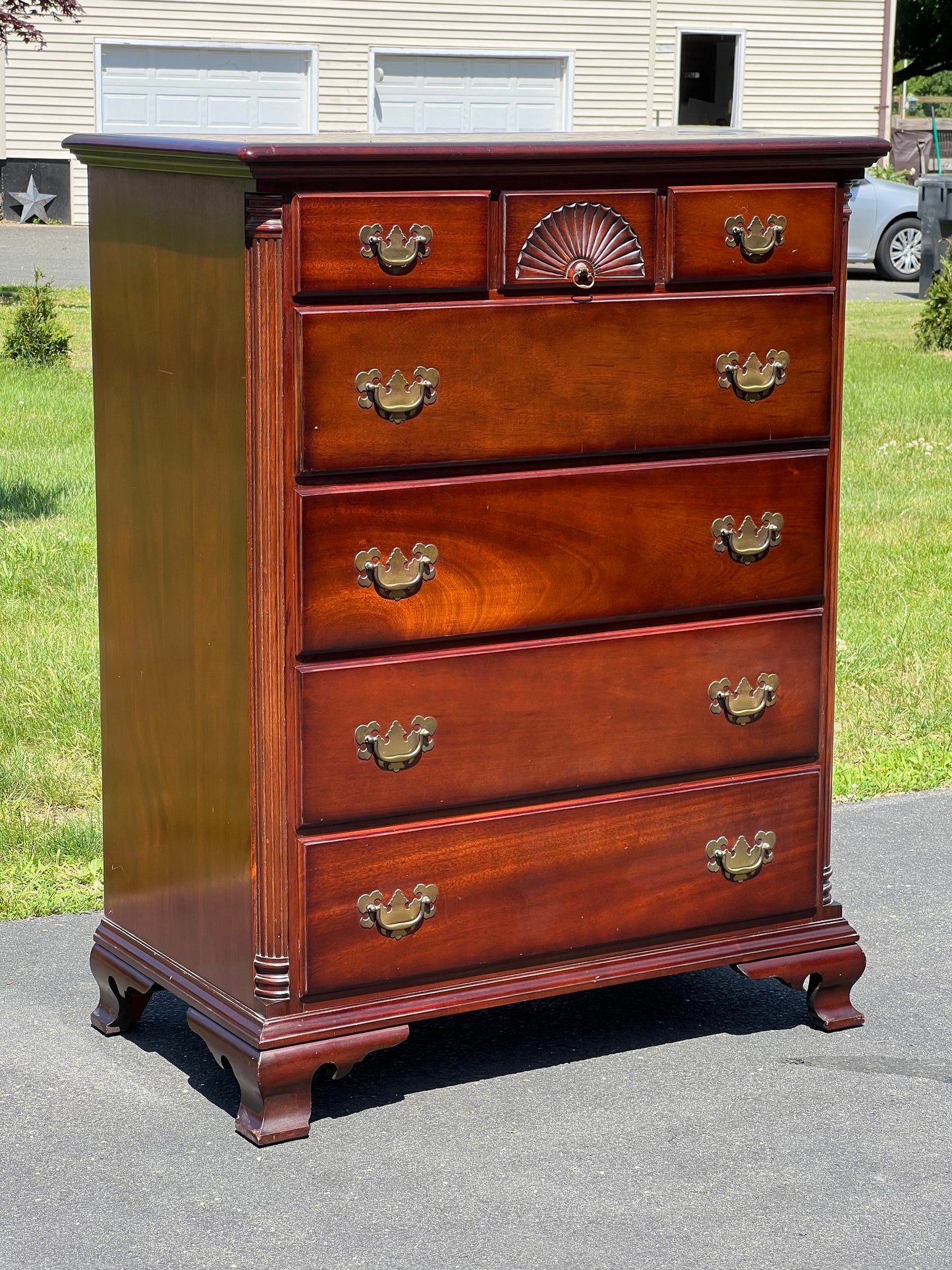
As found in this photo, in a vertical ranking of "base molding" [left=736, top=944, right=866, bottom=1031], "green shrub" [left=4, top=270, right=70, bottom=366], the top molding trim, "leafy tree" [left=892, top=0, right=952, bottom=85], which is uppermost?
"leafy tree" [left=892, top=0, right=952, bottom=85]

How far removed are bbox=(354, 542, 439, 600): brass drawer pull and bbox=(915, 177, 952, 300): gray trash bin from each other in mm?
13257

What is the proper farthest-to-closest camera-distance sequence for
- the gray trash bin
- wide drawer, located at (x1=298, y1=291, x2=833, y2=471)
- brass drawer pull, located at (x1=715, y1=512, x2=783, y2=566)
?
the gray trash bin
brass drawer pull, located at (x1=715, y1=512, x2=783, y2=566)
wide drawer, located at (x1=298, y1=291, x2=833, y2=471)

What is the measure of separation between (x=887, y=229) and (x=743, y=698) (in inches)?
683

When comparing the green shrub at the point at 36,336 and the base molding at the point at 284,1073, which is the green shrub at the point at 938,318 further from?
the base molding at the point at 284,1073

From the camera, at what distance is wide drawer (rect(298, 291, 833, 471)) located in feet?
9.75

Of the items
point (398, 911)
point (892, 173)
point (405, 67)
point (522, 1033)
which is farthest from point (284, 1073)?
point (892, 173)

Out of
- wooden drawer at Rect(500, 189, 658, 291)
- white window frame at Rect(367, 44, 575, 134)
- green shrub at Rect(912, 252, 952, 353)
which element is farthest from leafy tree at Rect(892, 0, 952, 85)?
wooden drawer at Rect(500, 189, 658, 291)

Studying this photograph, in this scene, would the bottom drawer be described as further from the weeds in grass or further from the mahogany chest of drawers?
the weeds in grass

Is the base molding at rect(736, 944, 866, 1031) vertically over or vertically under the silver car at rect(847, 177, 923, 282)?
under

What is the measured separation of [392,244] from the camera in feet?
9.68

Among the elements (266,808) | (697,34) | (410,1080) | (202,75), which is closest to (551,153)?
(266,808)

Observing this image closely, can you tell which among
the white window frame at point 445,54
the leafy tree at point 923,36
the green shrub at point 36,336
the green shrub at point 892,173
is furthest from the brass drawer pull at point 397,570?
the leafy tree at point 923,36

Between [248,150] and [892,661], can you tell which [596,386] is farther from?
[892,661]

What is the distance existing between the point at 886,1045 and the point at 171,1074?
1387 mm
